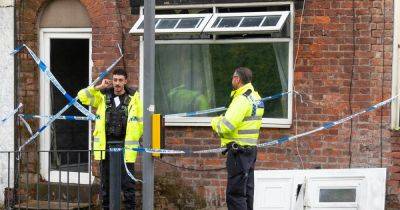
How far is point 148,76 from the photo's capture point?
6.68 m

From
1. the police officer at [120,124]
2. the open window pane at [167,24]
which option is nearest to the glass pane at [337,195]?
the police officer at [120,124]

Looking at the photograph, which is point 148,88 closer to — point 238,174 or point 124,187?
point 238,174

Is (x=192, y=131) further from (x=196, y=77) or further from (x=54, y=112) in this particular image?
(x=54, y=112)

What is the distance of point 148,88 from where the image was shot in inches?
264

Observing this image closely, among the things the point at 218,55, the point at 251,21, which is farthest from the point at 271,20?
the point at 218,55

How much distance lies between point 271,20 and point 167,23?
1471 millimetres

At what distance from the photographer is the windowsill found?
376 inches

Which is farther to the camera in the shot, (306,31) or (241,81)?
(306,31)

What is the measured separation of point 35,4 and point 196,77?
8.87 ft

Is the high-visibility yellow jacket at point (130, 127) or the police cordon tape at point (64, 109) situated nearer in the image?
the high-visibility yellow jacket at point (130, 127)

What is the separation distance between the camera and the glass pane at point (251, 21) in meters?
9.41

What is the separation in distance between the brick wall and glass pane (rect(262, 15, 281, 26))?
30cm

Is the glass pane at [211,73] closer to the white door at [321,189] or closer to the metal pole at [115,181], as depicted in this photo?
the white door at [321,189]

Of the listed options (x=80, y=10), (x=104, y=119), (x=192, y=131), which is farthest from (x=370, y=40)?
(x=80, y=10)
